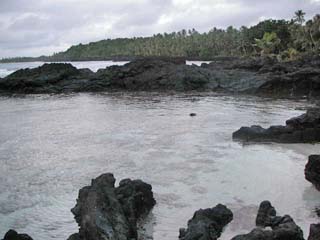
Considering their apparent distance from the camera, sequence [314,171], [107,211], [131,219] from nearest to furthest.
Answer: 1. [107,211]
2. [131,219]
3. [314,171]

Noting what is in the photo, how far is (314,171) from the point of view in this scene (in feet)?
40.2

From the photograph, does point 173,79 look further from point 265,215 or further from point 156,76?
point 265,215

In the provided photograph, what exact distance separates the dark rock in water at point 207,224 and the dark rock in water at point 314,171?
317 cm

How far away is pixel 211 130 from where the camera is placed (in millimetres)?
22859

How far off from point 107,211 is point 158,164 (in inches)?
311

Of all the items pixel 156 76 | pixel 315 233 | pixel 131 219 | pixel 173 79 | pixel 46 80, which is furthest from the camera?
pixel 46 80

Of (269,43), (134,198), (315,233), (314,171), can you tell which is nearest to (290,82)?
(314,171)

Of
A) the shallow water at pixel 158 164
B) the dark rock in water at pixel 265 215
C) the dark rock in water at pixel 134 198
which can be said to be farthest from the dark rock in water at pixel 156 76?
the dark rock in water at pixel 265 215

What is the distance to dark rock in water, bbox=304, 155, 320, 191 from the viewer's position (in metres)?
12.0

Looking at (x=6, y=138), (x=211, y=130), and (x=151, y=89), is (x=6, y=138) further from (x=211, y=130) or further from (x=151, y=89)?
(x=151, y=89)

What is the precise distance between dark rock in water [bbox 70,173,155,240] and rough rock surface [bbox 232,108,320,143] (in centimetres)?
969

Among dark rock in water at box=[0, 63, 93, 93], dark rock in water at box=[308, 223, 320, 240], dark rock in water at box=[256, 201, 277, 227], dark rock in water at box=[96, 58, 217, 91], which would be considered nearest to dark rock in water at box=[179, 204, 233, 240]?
dark rock in water at box=[256, 201, 277, 227]

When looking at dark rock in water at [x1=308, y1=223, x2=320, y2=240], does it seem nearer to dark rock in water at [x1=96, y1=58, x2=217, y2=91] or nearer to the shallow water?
the shallow water

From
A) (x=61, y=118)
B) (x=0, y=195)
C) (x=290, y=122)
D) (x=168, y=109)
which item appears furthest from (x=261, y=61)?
(x=0, y=195)
